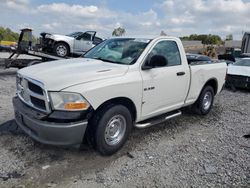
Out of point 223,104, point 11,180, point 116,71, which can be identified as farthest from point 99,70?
point 223,104

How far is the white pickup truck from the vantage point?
3.44 m

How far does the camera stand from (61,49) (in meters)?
12.7

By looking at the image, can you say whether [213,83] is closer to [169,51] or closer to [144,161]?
[169,51]

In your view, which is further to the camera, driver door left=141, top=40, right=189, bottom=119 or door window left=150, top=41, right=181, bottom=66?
door window left=150, top=41, right=181, bottom=66

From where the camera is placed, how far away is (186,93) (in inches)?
212

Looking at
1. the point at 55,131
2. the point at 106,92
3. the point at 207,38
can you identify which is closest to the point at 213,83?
the point at 106,92

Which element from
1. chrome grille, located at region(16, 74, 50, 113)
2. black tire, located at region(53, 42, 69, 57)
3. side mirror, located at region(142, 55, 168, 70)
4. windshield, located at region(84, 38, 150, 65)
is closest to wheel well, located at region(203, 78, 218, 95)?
side mirror, located at region(142, 55, 168, 70)

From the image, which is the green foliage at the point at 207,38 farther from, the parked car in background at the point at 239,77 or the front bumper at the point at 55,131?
the front bumper at the point at 55,131

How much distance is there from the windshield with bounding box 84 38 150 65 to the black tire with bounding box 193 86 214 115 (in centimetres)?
228

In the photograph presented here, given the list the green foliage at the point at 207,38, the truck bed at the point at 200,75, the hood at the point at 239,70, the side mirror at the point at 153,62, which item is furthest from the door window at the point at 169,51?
the green foliage at the point at 207,38

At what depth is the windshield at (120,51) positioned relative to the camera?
175 inches

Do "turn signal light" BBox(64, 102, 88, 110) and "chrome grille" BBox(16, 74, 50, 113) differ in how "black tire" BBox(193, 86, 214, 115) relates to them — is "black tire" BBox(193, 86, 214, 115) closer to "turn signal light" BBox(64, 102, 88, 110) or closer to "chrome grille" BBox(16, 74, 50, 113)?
"turn signal light" BBox(64, 102, 88, 110)

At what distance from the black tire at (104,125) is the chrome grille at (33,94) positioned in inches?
27.9

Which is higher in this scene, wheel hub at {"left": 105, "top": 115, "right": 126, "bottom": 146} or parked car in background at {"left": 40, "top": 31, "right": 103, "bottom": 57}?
parked car in background at {"left": 40, "top": 31, "right": 103, "bottom": 57}
